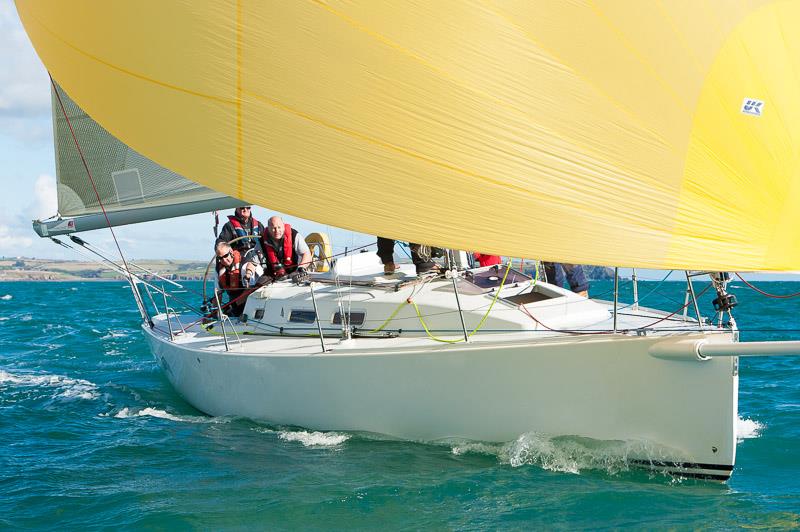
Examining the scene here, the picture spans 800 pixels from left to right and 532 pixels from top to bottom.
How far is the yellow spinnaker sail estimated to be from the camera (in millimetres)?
4473

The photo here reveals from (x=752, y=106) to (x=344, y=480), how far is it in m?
3.61

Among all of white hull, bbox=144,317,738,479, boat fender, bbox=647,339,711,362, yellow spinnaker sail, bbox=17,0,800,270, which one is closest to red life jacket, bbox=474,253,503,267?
white hull, bbox=144,317,738,479

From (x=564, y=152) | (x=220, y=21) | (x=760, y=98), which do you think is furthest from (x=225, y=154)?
(x=760, y=98)

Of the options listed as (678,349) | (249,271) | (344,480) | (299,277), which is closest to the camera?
(678,349)

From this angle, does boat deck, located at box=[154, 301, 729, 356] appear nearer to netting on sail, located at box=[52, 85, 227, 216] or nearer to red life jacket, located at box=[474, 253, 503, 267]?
red life jacket, located at box=[474, 253, 503, 267]

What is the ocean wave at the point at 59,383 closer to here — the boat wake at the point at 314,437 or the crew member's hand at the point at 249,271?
the crew member's hand at the point at 249,271

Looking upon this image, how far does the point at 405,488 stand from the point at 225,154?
256 centimetres

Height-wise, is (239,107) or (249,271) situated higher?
(239,107)

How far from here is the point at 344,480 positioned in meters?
5.71

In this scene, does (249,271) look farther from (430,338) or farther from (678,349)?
(678,349)

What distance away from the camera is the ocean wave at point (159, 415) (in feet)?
26.1

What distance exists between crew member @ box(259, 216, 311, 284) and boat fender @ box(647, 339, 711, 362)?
167 inches

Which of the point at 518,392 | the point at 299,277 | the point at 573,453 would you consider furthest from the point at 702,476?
the point at 299,277

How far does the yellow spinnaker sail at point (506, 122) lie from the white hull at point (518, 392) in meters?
1.19
